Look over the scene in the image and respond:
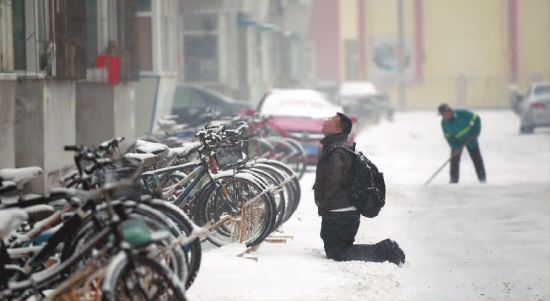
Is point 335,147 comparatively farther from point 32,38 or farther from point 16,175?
point 32,38

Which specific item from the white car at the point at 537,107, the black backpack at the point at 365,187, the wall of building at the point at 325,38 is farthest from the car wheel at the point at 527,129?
the wall of building at the point at 325,38

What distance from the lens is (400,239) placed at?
1405cm

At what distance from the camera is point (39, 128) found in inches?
653

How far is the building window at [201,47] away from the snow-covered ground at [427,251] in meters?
11.4

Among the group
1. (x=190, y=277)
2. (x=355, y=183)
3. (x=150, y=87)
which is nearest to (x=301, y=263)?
(x=355, y=183)

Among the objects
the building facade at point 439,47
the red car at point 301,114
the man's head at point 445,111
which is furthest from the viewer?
the building facade at point 439,47

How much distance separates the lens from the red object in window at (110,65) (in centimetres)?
2030

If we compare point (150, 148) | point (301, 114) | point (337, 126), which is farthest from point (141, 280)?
point (301, 114)

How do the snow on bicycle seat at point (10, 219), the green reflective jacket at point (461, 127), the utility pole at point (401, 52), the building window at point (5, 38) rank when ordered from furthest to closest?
the utility pole at point (401, 52), the green reflective jacket at point (461, 127), the building window at point (5, 38), the snow on bicycle seat at point (10, 219)

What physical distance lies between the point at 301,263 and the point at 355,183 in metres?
1.00

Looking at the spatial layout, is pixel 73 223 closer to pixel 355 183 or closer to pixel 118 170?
pixel 118 170

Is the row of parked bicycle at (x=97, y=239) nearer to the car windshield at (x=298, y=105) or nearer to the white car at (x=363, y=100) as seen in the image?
the car windshield at (x=298, y=105)

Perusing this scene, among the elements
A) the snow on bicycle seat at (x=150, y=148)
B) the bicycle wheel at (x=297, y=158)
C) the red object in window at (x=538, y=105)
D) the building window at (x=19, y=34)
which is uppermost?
the building window at (x=19, y=34)

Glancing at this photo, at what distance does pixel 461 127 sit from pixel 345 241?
1021cm
